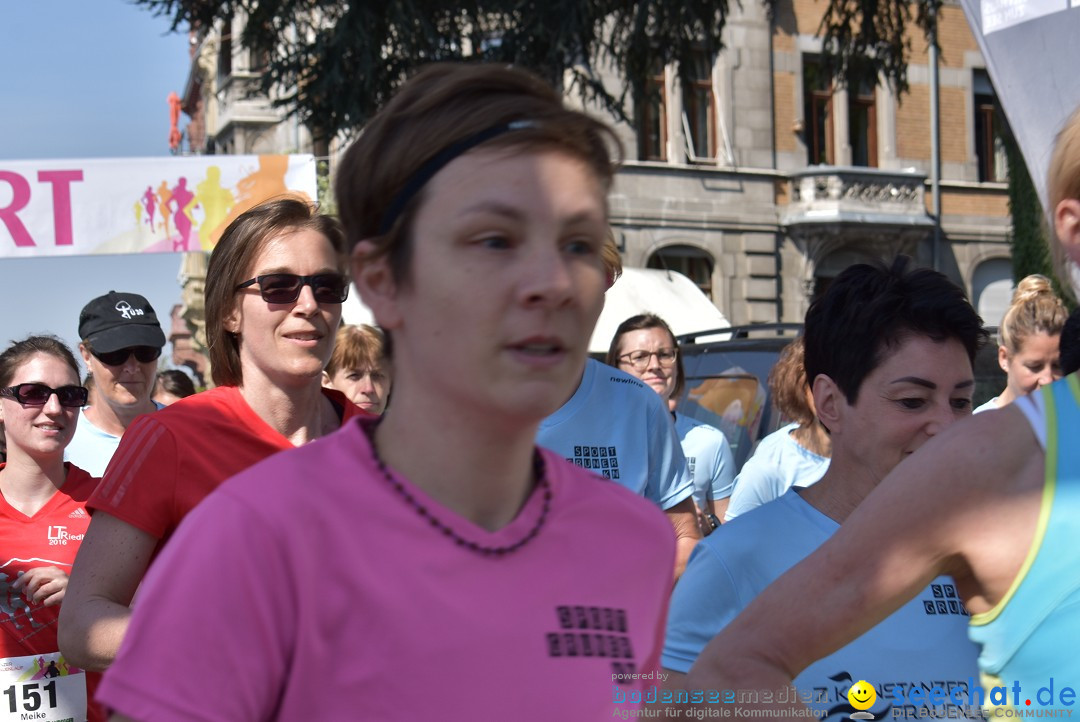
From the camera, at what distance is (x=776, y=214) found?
86.1 feet

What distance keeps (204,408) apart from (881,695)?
150cm

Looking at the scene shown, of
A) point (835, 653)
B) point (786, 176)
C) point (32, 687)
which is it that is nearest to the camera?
point (835, 653)

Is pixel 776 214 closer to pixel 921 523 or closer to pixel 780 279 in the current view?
pixel 780 279

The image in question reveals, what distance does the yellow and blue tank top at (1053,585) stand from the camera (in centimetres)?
163

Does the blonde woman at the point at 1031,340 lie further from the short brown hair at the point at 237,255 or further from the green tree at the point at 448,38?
the green tree at the point at 448,38

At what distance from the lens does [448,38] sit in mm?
12008

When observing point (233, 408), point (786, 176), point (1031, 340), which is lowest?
point (233, 408)

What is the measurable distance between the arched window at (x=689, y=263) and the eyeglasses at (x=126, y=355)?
19.9 m

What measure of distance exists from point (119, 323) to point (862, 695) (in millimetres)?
3963

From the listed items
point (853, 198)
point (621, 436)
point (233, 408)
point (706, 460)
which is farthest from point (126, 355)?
point (853, 198)

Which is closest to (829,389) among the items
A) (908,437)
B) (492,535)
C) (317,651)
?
(908,437)

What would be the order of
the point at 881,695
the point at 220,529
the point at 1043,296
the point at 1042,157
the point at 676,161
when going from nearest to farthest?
1. the point at 220,529
2. the point at 881,695
3. the point at 1042,157
4. the point at 1043,296
5. the point at 676,161

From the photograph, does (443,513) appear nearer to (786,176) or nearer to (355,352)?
(355,352)

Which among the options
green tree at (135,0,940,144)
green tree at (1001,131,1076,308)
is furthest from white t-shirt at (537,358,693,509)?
green tree at (1001,131,1076,308)
